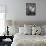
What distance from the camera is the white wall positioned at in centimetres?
483

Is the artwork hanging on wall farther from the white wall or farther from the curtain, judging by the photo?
the curtain

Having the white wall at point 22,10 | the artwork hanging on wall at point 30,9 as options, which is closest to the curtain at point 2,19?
the white wall at point 22,10

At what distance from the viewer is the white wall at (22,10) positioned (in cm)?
483

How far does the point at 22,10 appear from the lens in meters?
4.86

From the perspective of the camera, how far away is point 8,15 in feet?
15.9

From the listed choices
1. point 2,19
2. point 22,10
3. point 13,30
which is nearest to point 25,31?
point 13,30

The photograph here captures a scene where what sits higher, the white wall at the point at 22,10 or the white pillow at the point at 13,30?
the white wall at the point at 22,10

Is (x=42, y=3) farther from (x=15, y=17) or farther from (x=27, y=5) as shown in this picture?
(x=15, y=17)

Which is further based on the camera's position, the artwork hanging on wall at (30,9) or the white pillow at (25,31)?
the artwork hanging on wall at (30,9)

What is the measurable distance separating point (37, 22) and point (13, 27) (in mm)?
1008

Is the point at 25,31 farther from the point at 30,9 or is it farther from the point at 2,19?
the point at 2,19

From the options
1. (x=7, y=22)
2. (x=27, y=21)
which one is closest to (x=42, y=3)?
(x=27, y=21)

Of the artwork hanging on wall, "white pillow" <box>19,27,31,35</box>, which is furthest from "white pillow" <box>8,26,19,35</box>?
the artwork hanging on wall

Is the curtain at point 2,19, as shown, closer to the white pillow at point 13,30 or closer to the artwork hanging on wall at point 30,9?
the white pillow at point 13,30
